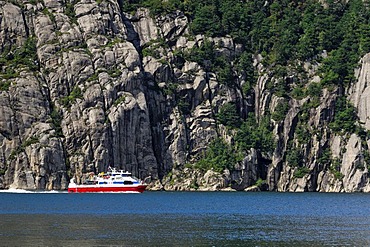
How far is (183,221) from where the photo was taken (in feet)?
406

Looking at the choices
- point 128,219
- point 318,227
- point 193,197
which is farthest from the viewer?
point 193,197

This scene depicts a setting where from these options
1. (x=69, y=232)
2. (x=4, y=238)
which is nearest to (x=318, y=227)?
(x=69, y=232)

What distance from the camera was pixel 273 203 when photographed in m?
172

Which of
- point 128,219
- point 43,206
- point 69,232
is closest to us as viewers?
point 69,232

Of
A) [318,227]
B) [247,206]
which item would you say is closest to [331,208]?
[247,206]

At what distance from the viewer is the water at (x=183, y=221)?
98188 millimetres

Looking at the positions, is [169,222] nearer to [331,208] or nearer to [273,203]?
[331,208]

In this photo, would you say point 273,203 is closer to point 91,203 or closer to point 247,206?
point 247,206

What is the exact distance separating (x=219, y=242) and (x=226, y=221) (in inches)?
1083

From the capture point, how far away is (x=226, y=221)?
124625 mm

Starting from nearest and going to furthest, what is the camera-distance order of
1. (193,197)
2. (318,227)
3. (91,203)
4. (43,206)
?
(318,227), (43,206), (91,203), (193,197)

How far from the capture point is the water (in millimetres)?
98188

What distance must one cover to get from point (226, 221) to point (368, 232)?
22084 millimetres

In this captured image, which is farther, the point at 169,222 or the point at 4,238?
the point at 169,222
